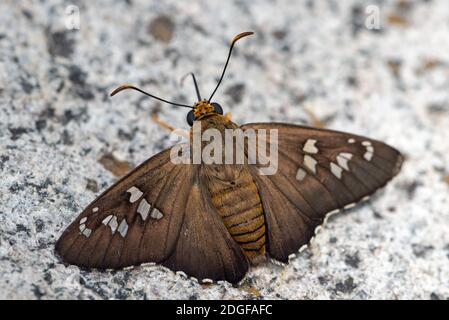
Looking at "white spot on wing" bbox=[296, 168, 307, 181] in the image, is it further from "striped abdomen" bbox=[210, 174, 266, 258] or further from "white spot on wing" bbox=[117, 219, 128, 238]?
"white spot on wing" bbox=[117, 219, 128, 238]

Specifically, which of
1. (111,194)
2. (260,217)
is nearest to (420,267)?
(260,217)

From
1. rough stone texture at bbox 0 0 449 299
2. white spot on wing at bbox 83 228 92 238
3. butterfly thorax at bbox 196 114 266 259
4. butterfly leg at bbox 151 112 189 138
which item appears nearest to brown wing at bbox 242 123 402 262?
butterfly thorax at bbox 196 114 266 259

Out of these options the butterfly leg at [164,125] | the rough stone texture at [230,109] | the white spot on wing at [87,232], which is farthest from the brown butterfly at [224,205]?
the butterfly leg at [164,125]

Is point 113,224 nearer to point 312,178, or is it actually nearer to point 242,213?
point 242,213

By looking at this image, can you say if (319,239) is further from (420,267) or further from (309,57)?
(309,57)

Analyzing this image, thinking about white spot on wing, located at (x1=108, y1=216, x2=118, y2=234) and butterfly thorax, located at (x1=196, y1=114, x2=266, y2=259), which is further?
butterfly thorax, located at (x1=196, y1=114, x2=266, y2=259)
